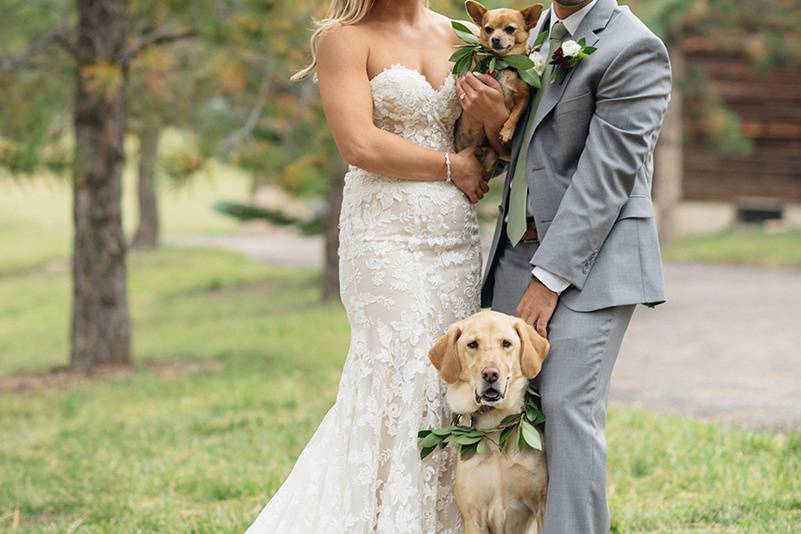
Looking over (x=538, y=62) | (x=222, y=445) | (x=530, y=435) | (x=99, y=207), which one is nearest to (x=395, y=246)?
(x=538, y=62)

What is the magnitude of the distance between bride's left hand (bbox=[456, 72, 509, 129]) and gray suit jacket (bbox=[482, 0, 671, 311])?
0.18 metres

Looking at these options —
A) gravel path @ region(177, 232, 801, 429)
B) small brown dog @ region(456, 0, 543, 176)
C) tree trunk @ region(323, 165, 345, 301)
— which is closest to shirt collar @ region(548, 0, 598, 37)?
small brown dog @ region(456, 0, 543, 176)

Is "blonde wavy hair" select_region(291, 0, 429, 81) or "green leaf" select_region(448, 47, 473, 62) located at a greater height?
"blonde wavy hair" select_region(291, 0, 429, 81)

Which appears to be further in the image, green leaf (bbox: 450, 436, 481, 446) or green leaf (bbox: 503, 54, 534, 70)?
green leaf (bbox: 503, 54, 534, 70)

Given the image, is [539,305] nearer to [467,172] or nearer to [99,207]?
[467,172]

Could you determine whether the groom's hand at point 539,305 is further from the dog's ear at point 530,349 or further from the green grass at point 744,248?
the green grass at point 744,248

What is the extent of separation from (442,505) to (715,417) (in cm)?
361

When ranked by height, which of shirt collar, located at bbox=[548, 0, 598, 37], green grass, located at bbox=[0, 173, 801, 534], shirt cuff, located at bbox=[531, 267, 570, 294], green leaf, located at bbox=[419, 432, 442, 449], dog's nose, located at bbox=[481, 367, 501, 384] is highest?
shirt collar, located at bbox=[548, 0, 598, 37]

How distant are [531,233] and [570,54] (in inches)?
23.9

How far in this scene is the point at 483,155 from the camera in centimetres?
400

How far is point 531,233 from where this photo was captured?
145 inches

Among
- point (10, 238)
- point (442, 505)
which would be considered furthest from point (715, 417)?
point (10, 238)

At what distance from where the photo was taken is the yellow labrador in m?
3.38

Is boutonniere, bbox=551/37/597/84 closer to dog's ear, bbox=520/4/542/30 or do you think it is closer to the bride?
dog's ear, bbox=520/4/542/30
